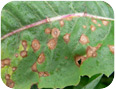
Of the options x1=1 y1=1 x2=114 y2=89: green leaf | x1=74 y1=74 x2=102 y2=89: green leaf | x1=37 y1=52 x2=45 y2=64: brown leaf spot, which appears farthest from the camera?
x1=74 y1=74 x2=102 y2=89: green leaf

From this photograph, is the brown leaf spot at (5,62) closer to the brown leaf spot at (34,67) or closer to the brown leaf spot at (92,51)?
the brown leaf spot at (34,67)

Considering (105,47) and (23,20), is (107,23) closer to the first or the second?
(105,47)

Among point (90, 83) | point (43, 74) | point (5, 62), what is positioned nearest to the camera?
point (5, 62)

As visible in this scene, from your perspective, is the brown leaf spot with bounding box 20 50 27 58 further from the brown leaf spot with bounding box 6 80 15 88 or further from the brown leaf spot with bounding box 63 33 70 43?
the brown leaf spot with bounding box 63 33 70 43

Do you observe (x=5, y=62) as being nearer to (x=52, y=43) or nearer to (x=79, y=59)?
(x=52, y=43)


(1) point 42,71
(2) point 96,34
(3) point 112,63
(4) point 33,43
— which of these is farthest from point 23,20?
(3) point 112,63

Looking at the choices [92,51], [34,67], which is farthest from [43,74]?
[92,51]

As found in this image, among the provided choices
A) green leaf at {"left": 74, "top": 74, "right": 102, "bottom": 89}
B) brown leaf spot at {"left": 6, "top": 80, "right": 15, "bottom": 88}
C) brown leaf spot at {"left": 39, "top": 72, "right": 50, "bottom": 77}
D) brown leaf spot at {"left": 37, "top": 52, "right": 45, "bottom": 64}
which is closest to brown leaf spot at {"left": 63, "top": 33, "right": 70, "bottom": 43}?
brown leaf spot at {"left": 37, "top": 52, "right": 45, "bottom": 64}

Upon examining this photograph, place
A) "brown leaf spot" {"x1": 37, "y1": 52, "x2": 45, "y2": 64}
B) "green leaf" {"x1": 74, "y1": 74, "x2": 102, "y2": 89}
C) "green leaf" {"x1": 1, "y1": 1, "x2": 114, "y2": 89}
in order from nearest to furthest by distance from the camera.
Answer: "green leaf" {"x1": 1, "y1": 1, "x2": 114, "y2": 89} → "brown leaf spot" {"x1": 37, "y1": 52, "x2": 45, "y2": 64} → "green leaf" {"x1": 74, "y1": 74, "x2": 102, "y2": 89}

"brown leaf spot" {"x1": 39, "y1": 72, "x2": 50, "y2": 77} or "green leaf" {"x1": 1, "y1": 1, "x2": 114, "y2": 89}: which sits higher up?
"green leaf" {"x1": 1, "y1": 1, "x2": 114, "y2": 89}
